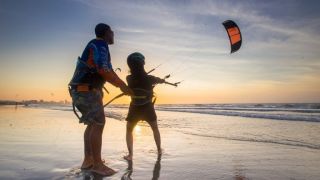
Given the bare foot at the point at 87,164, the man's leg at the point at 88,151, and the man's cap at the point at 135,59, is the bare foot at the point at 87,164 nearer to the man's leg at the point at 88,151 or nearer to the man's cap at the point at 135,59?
the man's leg at the point at 88,151

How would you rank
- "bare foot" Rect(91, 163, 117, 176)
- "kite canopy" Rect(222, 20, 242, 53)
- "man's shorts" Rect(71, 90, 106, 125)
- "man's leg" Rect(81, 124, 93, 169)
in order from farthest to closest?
"kite canopy" Rect(222, 20, 242, 53) < "man's leg" Rect(81, 124, 93, 169) < "man's shorts" Rect(71, 90, 106, 125) < "bare foot" Rect(91, 163, 117, 176)

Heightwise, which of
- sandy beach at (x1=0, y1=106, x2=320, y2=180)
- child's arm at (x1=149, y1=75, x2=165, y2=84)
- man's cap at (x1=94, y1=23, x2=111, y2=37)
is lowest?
sandy beach at (x1=0, y1=106, x2=320, y2=180)

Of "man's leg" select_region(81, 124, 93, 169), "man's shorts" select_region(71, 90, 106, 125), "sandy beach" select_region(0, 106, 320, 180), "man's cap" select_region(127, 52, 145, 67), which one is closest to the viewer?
"sandy beach" select_region(0, 106, 320, 180)

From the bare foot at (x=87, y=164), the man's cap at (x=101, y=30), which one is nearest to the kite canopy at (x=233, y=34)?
the man's cap at (x=101, y=30)

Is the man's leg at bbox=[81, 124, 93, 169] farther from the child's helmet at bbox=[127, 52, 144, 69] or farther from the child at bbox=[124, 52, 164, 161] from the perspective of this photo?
the child's helmet at bbox=[127, 52, 144, 69]

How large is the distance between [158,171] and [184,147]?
2.62 meters

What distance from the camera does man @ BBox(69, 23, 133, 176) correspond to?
187 inches

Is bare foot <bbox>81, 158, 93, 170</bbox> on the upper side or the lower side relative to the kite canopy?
lower

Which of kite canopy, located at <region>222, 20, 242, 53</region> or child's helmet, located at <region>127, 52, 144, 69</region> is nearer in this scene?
child's helmet, located at <region>127, 52, 144, 69</region>

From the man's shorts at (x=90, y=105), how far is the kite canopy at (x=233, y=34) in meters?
3.53

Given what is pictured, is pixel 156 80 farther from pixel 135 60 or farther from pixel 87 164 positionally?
pixel 87 164

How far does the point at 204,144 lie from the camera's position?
26.5ft

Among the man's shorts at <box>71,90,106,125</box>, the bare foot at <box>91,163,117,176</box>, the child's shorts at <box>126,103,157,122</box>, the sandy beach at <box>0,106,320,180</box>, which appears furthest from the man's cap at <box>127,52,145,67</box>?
the bare foot at <box>91,163,117,176</box>

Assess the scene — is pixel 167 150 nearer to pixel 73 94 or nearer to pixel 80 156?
pixel 80 156
